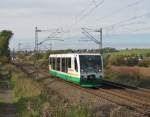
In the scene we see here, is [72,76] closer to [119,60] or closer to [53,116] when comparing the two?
[53,116]

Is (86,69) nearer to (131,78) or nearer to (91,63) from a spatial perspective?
(91,63)

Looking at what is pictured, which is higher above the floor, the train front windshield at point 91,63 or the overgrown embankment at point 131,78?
the train front windshield at point 91,63

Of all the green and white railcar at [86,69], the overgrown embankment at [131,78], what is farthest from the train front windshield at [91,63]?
the overgrown embankment at [131,78]

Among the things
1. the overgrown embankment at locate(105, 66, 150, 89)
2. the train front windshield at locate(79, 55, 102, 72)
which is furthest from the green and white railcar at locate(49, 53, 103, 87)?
the overgrown embankment at locate(105, 66, 150, 89)

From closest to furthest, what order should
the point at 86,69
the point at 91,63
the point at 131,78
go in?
the point at 86,69 → the point at 91,63 → the point at 131,78

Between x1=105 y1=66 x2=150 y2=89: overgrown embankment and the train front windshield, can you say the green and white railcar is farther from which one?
x1=105 y1=66 x2=150 y2=89: overgrown embankment

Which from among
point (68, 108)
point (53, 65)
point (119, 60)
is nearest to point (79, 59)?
point (53, 65)

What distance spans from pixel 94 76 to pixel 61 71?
7873 mm

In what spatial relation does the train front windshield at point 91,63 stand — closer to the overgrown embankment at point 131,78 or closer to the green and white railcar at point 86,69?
the green and white railcar at point 86,69

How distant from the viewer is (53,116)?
13.9 meters

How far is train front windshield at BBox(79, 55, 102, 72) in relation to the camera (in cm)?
3472

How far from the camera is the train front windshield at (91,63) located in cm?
3472

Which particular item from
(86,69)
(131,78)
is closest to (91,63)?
(86,69)

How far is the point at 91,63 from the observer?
35031mm
